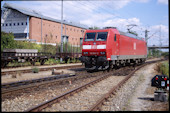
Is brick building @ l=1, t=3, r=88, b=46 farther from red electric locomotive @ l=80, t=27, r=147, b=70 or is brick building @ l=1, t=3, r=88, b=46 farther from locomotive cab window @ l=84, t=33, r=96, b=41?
red electric locomotive @ l=80, t=27, r=147, b=70

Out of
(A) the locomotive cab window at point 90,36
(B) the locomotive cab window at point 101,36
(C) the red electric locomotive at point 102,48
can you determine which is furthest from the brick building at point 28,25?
(B) the locomotive cab window at point 101,36

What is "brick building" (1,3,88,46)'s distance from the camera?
4081cm

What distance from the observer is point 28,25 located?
134 feet

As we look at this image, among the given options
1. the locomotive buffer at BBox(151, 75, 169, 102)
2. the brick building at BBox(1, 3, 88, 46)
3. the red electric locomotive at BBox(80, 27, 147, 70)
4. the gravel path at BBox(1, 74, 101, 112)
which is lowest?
the gravel path at BBox(1, 74, 101, 112)

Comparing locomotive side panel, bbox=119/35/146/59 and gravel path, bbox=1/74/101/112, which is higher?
locomotive side panel, bbox=119/35/146/59

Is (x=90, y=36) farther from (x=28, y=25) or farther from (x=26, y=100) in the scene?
(x=28, y=25)

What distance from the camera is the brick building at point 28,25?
134ft

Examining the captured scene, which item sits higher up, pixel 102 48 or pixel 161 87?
pixel 102 48

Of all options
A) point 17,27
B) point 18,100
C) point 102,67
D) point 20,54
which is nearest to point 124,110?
point 18,100

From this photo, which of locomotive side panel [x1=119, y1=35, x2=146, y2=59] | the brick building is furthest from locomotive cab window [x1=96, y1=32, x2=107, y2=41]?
the brick building

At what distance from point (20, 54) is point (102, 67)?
882 centimetres

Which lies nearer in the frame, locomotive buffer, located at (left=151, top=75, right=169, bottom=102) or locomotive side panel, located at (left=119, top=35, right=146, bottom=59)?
locomotive buffer, located at (left=151, top=75, right=169, bottom=102)

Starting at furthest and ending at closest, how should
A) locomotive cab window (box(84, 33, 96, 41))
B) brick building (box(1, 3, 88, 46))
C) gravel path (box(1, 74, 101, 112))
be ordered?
brick building (box(1, 3, 88, 46)) → locomotive cab window (box(84, 33, 96, 41)) → gravel path (box(1, 74, 101, 112))

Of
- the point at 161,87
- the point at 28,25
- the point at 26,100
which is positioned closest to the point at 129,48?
the point at 161,87
